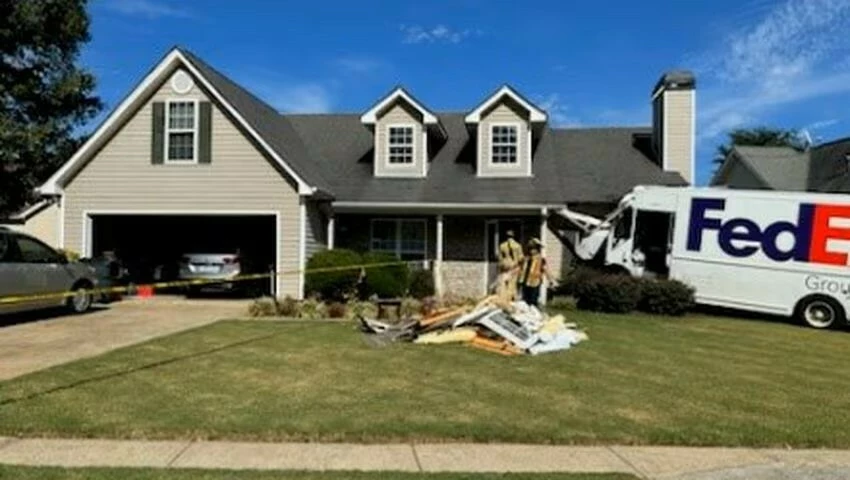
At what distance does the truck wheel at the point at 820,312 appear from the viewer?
18.7 metres

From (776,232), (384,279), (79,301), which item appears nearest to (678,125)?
(776,232)

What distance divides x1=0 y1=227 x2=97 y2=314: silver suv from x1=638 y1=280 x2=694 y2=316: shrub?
486 inches

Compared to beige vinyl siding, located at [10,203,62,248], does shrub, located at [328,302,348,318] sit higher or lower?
lower

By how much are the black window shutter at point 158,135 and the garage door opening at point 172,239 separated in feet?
7.22

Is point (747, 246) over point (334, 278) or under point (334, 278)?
over

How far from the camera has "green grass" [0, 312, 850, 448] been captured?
7.37 metres

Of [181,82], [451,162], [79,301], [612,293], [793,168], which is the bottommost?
[79,301]

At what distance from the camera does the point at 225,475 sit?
5926mm

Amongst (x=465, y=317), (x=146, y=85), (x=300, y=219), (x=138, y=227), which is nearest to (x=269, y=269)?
(x=300, y=219)

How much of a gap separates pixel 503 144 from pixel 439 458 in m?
18.3

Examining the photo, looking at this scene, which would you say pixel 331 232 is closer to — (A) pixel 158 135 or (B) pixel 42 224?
(A) pixel 158 135

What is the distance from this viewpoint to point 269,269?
23219 millimetres

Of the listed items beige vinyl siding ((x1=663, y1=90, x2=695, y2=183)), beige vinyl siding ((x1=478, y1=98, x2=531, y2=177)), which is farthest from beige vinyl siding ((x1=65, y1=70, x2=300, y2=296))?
beige vinyl siding ((x1=663, y1=90, x2=695, y2=183))

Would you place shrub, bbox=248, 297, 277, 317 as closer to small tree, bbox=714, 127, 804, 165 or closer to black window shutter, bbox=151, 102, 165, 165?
black window shutter, bbox=151, 102, 165, 165
